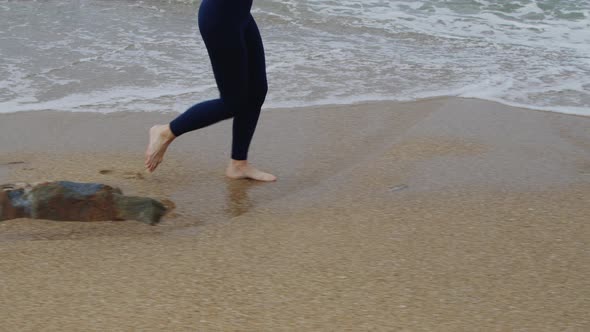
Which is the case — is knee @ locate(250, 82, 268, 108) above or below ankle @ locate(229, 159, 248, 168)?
above

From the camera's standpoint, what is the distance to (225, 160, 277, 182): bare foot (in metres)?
3.65

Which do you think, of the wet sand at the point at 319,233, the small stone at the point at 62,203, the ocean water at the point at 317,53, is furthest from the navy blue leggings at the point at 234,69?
the ocean water at the point at 317,53

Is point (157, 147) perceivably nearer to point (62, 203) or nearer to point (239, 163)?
point (239, 163)

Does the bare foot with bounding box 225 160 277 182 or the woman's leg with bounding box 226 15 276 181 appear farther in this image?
the bare foot with bounding box 225 160 277 182

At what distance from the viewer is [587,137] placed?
4375 millimetres

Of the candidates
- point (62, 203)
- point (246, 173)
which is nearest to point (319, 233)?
point (246, 173)

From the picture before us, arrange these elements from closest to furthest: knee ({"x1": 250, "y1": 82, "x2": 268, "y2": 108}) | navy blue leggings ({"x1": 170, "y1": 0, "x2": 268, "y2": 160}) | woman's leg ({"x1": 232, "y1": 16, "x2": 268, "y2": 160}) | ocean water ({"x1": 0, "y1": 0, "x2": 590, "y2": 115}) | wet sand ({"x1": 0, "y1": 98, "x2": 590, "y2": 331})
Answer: wet sand ({"x1": 0, "y1": 98, "x2": 590, "y2": 331}), navy blue leggings ({"x1": 170, "y1": 0, "x2": 268, "y2": 160}), woman's leg ({"x1": 232, "y1": 16, "x2": 268, "y2": 160}), knee ({"x1": 250, "y1": 82, "x2": 268, "y2": 108}), ocean water ({"x1": 0, "y1": 0, "x2": 590, "y2": 115})

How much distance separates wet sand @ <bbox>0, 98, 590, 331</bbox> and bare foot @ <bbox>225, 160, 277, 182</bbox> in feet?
0.13

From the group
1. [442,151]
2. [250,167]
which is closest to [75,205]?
[250,167]

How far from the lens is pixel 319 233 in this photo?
2902 mm

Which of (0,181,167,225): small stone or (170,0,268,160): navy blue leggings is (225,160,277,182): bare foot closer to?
(170,0,268,160): navy blue leggings

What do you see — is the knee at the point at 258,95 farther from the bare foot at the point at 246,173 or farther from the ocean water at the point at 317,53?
the ocean water at the point at 317,53

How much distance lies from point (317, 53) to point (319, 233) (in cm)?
356

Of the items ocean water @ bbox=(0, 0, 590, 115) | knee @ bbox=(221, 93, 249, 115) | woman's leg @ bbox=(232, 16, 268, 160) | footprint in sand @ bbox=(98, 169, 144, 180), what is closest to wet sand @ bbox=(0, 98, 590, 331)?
footprint in sand @ bbox=(98, 169, 144, 180)
